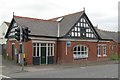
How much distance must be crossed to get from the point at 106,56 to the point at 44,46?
42.9ft

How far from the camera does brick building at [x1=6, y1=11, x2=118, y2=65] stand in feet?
91.7

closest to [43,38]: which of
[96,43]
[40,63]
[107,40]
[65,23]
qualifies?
[40,63]

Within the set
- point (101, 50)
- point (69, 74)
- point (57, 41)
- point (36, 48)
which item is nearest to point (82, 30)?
point (57, 41)

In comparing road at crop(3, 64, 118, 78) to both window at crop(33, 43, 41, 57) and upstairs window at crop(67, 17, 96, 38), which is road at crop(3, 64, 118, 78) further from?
upstairs window at crop(67, 17, 96, 38)

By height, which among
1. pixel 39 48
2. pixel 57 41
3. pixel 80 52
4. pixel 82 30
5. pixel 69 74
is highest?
pixel 82 30

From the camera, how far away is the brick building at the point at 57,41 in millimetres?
27953

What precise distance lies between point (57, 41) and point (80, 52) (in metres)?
3.88

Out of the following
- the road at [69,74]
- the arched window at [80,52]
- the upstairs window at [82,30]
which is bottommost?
the road at [69,74]

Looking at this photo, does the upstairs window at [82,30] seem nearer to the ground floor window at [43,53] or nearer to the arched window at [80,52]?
the arched window at [80,52]

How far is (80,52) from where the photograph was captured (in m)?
32.0

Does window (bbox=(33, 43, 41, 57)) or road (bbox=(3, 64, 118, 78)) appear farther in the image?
window (bbox=(33, 43, 41, 57))

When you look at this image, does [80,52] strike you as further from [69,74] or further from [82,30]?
[69,74]

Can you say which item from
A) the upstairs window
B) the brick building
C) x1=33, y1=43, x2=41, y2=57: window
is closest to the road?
x1=33, y1=43, x2=41, y2=57: window

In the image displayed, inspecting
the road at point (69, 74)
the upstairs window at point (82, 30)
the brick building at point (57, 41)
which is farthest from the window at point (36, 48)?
the road at point (69, 74)
